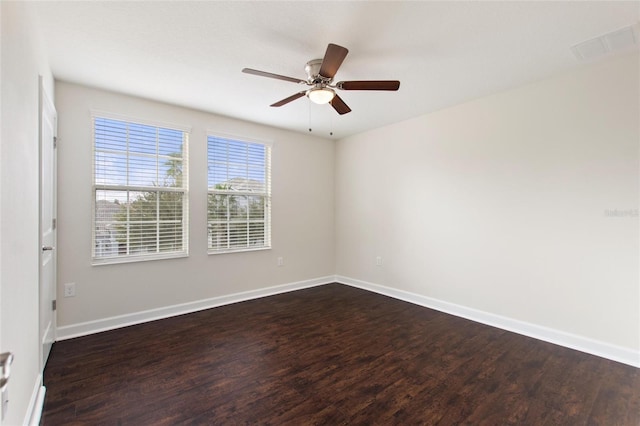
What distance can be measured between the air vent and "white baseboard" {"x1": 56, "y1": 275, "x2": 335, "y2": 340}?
4.30 meters

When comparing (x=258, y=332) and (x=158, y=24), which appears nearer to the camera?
(x=158, y=24)

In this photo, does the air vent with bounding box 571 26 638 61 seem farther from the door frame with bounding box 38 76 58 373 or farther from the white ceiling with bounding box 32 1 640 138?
the door frame with bounding box 38 76 58 373

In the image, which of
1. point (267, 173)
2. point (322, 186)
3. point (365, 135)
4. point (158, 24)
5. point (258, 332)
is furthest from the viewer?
point (322, 186)

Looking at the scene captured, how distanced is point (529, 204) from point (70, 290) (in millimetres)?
4824

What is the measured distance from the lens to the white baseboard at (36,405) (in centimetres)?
170

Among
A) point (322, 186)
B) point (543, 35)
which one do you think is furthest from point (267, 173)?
point (543, 35)

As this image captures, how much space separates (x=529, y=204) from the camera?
10.2ft

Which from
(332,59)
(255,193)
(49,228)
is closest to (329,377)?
(332,59)

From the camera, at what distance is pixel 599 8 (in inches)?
76.3

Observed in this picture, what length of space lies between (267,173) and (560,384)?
400 centimetres

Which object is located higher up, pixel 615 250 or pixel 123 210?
pixel 123 210

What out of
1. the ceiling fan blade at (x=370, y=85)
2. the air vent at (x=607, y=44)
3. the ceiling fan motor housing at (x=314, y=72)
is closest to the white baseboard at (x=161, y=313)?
the ceiling fan motor housing at (x=314, y=72)

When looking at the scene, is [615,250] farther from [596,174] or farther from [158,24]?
[158,24]

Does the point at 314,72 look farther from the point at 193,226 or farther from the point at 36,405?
the point at 36,405
